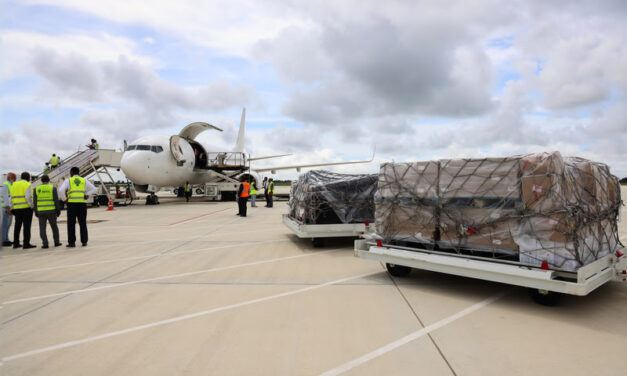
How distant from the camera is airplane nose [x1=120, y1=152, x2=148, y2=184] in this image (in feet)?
66.7

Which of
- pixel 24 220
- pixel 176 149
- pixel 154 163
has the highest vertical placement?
pixel 176 149

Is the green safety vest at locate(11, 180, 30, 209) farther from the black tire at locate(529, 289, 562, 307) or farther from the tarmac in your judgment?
the black tire at locate(529, 289, 562, 307)

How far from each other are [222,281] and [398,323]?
291cm

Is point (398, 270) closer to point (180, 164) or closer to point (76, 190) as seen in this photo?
point (76, 190)

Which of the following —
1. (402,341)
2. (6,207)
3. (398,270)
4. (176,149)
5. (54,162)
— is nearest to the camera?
(402,341)

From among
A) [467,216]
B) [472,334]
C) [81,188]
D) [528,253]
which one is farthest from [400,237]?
[81,188]

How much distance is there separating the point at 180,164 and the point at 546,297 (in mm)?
21906

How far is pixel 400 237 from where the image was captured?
5797 millimetres

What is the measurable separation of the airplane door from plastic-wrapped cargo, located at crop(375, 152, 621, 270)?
18.8 metres

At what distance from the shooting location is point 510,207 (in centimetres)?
455

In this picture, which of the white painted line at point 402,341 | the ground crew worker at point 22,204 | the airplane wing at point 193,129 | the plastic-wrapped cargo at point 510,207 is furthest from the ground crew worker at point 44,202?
the airplane wing at point 193,129

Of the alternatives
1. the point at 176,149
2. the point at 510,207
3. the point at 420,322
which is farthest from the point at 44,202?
the point at 176,149

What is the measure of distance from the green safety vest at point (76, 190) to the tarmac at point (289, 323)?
2194mm

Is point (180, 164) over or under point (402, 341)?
over
